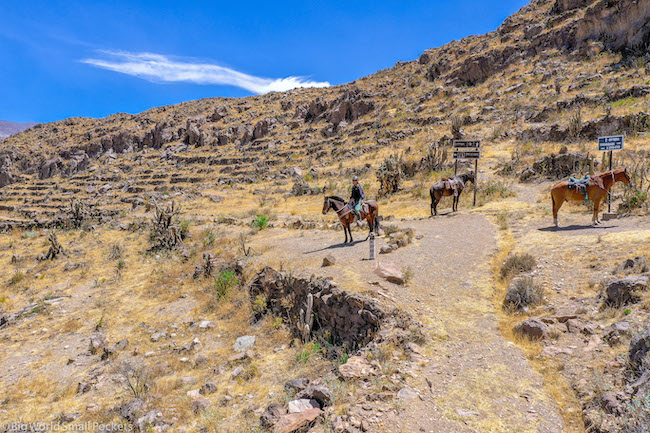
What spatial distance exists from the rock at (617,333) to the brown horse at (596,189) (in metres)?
7.18

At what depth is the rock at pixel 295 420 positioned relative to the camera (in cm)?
445

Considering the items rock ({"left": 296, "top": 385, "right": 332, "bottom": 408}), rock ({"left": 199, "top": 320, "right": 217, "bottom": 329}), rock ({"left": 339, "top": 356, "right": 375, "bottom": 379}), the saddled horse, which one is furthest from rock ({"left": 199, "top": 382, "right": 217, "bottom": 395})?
the saddled horse

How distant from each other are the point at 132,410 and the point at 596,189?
14.1m

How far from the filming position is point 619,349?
16.0ft

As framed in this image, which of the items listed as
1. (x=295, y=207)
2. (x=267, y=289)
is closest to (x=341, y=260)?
(x=267, y=289)

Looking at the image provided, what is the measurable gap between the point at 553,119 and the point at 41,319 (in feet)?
116

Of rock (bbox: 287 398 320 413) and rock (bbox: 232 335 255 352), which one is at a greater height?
rock (bbox: 287 398 320 413)

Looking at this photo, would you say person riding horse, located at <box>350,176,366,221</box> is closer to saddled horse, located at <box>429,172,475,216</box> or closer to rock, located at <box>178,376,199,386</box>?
saddled horse, located at <box>429,172,475,216</box>

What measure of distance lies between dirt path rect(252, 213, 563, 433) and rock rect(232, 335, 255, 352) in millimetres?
2444

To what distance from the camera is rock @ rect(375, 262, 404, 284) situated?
8258 mm

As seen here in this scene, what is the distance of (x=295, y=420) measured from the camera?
4551mm

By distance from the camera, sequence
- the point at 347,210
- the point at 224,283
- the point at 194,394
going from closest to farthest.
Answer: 1. the point at 194,394
2. the point at 224,283
3. the point at 347,210

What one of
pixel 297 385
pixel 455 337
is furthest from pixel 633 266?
pixel 297 385

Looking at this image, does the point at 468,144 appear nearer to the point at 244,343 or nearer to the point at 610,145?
the point at 610,145
